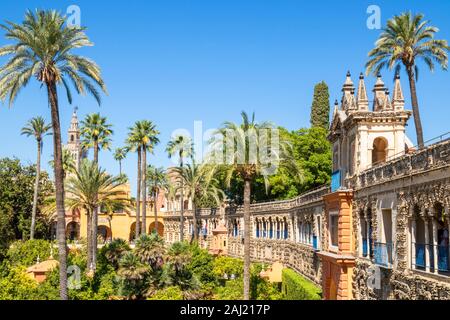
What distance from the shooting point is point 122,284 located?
3331 cm

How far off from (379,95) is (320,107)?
167ft

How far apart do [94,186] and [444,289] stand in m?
30.7

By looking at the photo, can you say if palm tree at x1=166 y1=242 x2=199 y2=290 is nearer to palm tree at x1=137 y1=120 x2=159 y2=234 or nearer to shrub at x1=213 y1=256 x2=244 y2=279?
shrub at x1=213 y1=256 x2=244 y2=279

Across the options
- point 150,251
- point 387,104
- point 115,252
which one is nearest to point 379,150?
point 387,104

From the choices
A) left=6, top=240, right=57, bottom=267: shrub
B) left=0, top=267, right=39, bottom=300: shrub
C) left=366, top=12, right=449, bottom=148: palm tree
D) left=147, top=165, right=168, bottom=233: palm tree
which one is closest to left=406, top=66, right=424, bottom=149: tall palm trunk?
left=366, top=12, right=449, bottom=148: palm tree

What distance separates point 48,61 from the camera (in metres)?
26.7

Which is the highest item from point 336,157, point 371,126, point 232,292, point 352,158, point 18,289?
point 371,126

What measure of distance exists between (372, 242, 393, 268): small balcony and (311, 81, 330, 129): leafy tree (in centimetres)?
5749

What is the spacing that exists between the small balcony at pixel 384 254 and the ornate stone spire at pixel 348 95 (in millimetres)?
9465

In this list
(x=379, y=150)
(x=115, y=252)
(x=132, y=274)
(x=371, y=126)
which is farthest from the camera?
(x=115, y=252)

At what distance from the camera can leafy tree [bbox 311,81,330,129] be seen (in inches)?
3093

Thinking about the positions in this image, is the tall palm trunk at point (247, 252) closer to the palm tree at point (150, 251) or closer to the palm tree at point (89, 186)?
the palm tree at point (150, 251)

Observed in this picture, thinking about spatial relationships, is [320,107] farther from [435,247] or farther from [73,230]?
[435,247]

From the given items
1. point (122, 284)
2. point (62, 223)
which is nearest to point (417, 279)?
point (62, 223)
